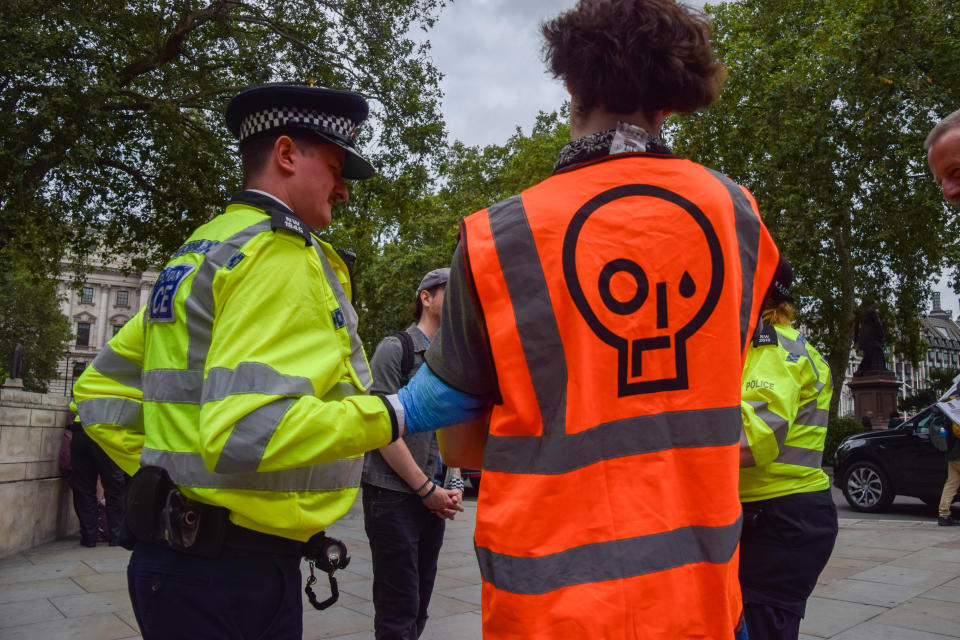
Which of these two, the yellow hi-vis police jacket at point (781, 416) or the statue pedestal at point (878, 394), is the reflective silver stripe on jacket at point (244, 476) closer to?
the yellow hi-vis police jacket at point (781, 416)

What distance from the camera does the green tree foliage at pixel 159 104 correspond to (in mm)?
9016

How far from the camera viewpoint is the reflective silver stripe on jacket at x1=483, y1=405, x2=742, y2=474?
1.28 meters

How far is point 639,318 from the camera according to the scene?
134 centimetres

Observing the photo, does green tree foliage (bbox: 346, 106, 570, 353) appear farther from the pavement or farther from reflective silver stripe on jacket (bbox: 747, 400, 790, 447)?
reflective silver stripe on jacket (bbox: 747, 400, 790, 447)

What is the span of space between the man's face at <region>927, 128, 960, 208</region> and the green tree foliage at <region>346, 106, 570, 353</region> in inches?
989

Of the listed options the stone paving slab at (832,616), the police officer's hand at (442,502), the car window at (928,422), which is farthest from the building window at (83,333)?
the police officer's hand at (442,502)

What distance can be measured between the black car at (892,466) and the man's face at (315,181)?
33.7 ft

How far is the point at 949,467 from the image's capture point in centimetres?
959

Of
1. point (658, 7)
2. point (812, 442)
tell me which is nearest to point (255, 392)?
point (658, 7)

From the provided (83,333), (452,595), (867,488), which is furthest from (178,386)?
(83,333)

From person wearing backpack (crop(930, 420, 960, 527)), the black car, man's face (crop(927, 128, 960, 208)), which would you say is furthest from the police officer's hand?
the black car

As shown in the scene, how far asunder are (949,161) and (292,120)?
1770 millimetres

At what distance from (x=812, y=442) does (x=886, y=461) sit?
9.58m

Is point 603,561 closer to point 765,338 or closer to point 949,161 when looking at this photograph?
point 949,161
